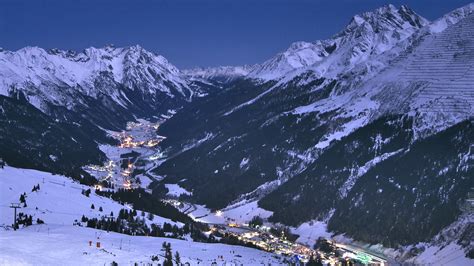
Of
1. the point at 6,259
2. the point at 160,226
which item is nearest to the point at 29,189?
the point at 160,226

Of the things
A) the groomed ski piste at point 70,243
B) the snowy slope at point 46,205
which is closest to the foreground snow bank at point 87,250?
the groomed ski piste at point 70,243

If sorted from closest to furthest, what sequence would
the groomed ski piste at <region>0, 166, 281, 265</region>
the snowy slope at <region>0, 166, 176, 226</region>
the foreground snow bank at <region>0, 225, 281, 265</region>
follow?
the foreground snow bank at <region>0, 225, 281, 265</region>
the groomed ski piste at <region>0, 166, 281, 265</region>
the snowy slope at <region>0, 166, 176, 226</region>

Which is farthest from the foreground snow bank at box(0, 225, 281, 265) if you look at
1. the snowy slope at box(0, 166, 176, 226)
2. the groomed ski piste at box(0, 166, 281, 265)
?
the snowy slope at box(0, 166, 176, 226)

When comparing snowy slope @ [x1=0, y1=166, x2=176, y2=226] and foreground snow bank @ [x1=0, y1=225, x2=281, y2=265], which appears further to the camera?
snowy slope @ [x1=0, y1=166, x2=176, y2=226]

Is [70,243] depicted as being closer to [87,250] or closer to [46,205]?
[87,250]

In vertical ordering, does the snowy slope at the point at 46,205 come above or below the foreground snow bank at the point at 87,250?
above

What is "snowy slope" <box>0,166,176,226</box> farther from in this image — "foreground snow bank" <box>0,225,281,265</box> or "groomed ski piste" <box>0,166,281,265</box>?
"foreground snow bank" <box>0,225,281,265</box>

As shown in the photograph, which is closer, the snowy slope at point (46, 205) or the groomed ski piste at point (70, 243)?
the groomed ski piste at point (70, 243)

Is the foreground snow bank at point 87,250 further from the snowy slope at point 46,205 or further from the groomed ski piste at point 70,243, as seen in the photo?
the snowy slope at point 46,205

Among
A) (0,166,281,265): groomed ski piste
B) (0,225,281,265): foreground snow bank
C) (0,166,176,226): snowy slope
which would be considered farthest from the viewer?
(0,166,176,226): snowy slope

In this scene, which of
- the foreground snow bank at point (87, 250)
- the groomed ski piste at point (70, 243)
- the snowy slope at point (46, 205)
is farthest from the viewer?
the snowy slope at point (46, 205)
